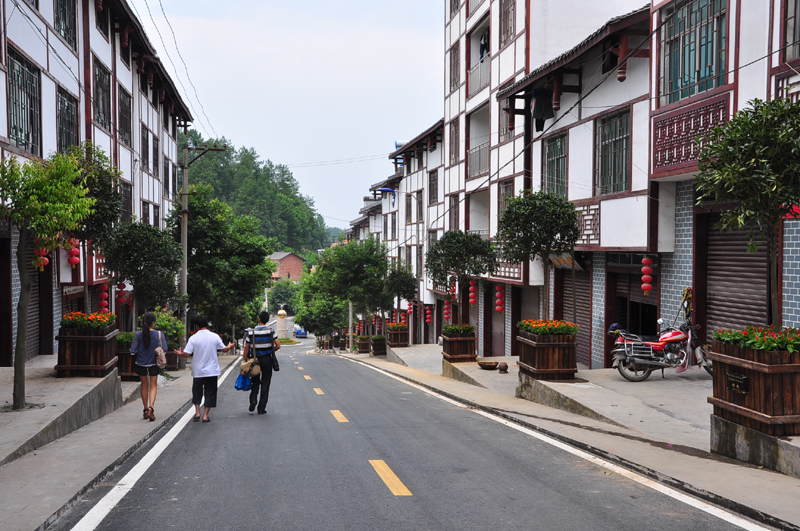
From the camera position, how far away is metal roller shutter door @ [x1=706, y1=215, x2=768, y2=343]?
1279 centimetres

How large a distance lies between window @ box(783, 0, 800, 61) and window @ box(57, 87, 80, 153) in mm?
16922

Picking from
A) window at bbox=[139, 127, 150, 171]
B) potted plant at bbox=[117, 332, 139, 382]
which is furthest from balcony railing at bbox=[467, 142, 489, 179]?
potted plant at bbox=[117, 332, 139, 382]

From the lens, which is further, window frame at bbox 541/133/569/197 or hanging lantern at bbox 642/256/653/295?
window frame at bbox 541/133/569/197

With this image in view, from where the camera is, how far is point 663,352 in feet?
45.5

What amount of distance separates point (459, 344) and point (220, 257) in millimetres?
15500

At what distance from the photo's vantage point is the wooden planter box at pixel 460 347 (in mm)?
21688

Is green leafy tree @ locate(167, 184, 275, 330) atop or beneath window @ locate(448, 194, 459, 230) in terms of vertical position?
beneath

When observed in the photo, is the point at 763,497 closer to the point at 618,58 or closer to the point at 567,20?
the point at 618,58

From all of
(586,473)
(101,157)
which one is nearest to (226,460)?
(586,473)

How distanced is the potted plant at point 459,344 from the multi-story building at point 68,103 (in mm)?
10586

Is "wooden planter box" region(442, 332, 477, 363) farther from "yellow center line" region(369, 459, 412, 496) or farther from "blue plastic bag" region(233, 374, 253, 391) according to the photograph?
"yellow center line" region(369, 459, 412, 496)

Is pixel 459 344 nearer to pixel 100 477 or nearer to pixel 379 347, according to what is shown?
pixel 100 477

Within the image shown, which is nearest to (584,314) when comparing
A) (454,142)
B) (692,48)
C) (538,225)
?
(538,225)

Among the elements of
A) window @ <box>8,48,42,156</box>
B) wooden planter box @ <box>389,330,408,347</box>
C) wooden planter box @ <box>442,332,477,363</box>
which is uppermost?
window @ <box>8,48,42,156</box>
